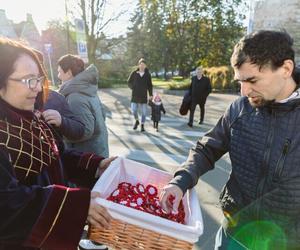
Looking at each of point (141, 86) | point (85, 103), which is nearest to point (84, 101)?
point (85, 103)

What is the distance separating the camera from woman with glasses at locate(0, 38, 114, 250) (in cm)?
158

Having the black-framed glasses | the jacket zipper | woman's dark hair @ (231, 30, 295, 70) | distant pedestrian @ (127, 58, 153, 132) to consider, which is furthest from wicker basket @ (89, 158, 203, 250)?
distant pedestrian @ (127, 58, 153, 132)

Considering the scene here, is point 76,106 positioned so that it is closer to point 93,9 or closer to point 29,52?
point 29,52

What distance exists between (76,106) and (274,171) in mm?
2324

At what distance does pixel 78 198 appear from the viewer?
1672mm

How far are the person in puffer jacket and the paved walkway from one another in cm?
209

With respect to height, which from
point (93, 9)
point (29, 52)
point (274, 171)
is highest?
point (93, 9)

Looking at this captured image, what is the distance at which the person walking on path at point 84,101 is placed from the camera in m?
3.74

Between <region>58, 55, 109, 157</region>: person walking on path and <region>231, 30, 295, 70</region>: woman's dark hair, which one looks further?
<region>58, 55, 109, 157</region>: person walking on path

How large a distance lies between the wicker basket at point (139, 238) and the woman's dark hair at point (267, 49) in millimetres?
938

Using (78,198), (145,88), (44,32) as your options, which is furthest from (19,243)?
(44,32)

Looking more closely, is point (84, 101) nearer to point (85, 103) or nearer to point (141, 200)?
point (85, 103)

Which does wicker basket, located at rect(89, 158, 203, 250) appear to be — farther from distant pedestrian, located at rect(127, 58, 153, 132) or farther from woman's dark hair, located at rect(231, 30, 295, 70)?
distant pedestrian, located at rect(127, 58, 153, 132)

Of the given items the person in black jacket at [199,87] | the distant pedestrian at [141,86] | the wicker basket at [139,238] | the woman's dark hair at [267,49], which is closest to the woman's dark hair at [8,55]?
the wicker basket at [139,238]
